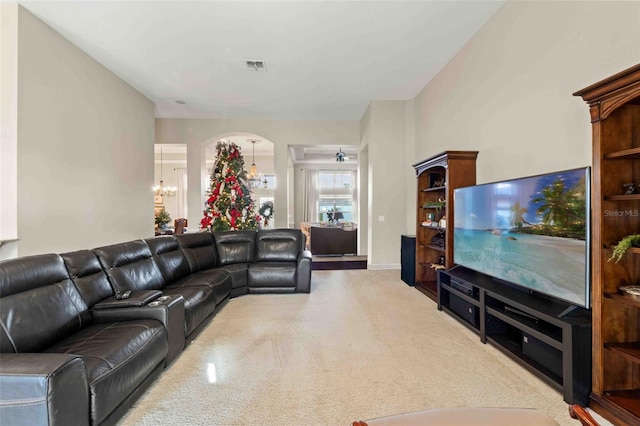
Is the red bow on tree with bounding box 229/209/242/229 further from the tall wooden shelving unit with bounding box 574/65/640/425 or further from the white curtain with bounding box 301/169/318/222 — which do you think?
the white curtain with bounding box 301/169/318/222

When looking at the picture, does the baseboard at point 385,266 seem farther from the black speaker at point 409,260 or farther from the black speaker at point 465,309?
the black speaker at point 465,309

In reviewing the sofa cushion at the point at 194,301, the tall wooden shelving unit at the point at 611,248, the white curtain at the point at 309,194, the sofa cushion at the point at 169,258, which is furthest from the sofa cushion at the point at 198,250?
the white curtain at the point at 309,194

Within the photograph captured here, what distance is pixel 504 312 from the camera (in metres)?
2.57

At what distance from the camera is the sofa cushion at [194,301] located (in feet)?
9.29

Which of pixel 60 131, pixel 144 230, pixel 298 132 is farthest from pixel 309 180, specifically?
pixel 60 131

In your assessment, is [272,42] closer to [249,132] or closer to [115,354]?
[249,132]

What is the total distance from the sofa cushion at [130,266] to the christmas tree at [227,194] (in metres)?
1.94

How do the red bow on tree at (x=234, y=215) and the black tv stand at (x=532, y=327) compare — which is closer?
the black tv stand at (x=532, y=327)

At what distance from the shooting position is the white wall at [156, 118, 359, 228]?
287 inches

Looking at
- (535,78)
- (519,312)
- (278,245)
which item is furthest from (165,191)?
(519,312)

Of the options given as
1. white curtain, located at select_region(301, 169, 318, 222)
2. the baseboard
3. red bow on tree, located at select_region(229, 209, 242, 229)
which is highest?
white curtain, located at select_region(301, 169, 318, 222)

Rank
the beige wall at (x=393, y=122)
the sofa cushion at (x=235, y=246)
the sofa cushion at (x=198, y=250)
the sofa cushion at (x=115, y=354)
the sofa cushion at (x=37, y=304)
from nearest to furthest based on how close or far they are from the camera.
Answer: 1. the sofa cushion at (x=115, y=354)
2. the sofa cushion at (x=37, y=304)
3. the beige wall at (x=393, y=122)
4. the sofa cushion at (x=198, y=250)
5. the sofa cushion at (x=235, y=246)

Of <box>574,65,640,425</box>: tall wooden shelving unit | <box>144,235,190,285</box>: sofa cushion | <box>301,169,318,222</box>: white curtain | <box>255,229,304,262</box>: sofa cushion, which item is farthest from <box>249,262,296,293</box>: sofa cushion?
<box>301,169,318,222</box>: white curtain

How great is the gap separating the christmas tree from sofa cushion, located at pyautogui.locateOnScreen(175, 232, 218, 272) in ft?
1.78
